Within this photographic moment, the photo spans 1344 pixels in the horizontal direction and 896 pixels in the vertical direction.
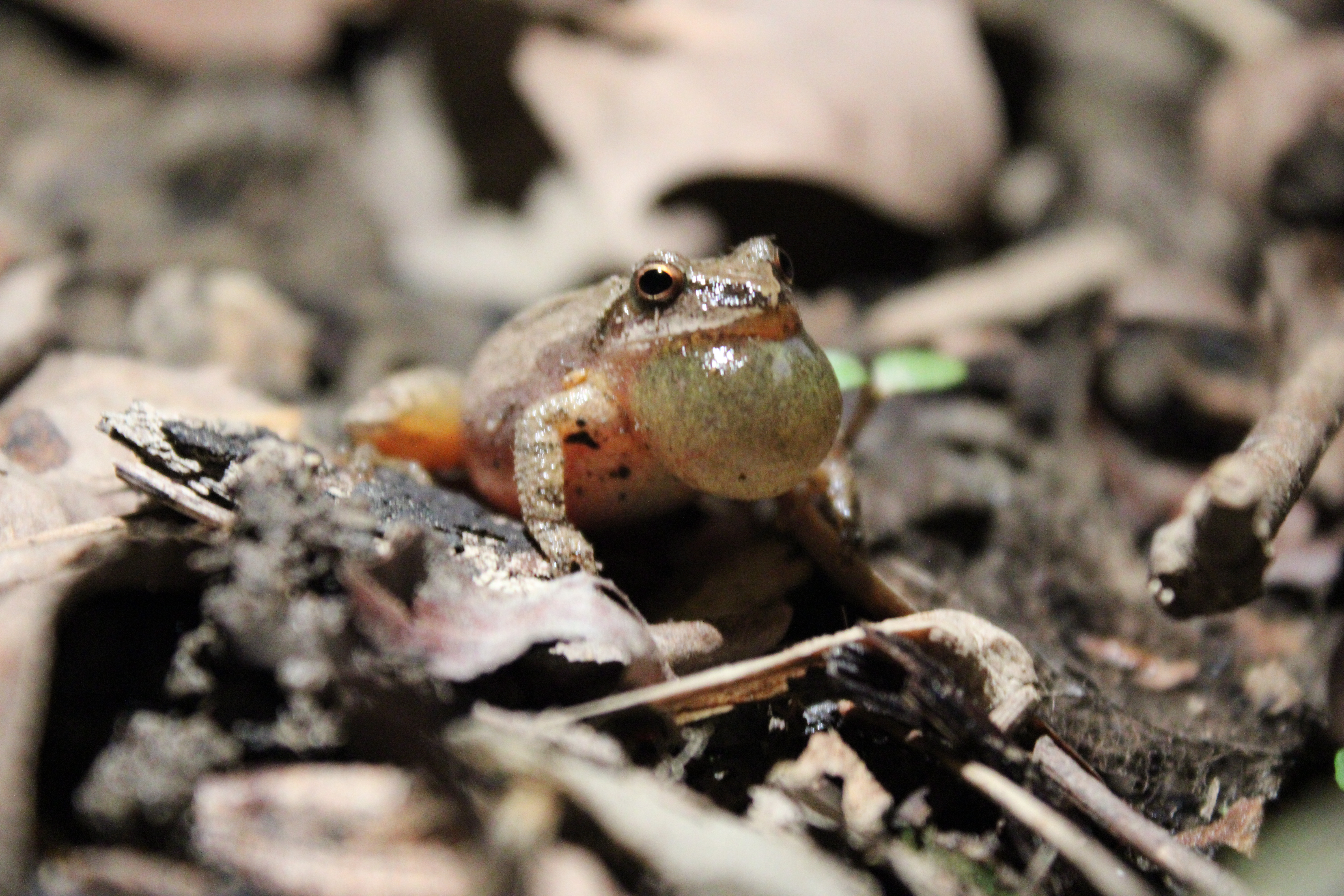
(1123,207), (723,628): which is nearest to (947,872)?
(723,628)

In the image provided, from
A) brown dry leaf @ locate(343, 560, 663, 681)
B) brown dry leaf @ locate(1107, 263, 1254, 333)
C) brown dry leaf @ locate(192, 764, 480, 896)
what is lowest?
brown dry leaf @ locate(192, 764, 480, 896)

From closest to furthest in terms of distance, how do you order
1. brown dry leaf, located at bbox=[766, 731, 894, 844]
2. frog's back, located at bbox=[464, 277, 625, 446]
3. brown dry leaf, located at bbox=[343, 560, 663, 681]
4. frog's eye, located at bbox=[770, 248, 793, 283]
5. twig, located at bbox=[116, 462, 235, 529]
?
brown dry leaf, located at bbox=[343, 560, 663, 681] < brown dry leaf, located at bbox=[766, 731, 894, 844] < twig, located at bbox=[116, 462, 235, 529] < frog's eye, located at bbox=[770, 248, 793, 283] < frog's back, located at bbox=[464, 277, 625, 446]

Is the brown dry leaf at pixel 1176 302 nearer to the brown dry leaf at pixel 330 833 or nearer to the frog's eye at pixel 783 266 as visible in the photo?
the frog's eye at pixel 783 266

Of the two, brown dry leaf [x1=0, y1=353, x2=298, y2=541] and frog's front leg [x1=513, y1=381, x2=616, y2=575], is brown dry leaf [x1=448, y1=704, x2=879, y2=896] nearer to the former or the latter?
frog's front leg [x1=513, y1=381, x2=616, y2=575]

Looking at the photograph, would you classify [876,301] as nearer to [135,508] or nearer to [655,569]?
[655,569]

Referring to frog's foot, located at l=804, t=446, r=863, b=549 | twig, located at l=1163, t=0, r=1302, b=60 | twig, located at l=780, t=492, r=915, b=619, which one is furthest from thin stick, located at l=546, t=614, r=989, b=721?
twig, located at l=1163, t=0, r=1302, b=60

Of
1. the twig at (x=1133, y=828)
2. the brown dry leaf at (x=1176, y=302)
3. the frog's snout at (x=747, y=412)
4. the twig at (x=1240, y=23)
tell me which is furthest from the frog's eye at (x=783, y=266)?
the twig at (x=1240, y=23)
